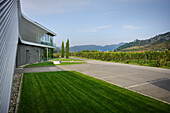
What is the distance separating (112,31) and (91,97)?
144ft

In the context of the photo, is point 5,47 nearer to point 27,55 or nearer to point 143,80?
point 143,80

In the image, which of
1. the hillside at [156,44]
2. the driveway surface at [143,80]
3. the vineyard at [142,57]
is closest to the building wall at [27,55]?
the driveway surface at [143,80]

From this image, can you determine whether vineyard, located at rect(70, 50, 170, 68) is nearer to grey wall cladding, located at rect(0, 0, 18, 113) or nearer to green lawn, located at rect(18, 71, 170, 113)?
green lawn, located at rect(18, 71, 170, 113)

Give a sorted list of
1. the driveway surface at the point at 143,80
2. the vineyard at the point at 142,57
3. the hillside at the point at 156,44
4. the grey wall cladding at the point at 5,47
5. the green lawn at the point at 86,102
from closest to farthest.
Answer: the grey wall cladding at the point at 5,47, the green lawn at the point at 86,102, the driveway surface at the point at 143,80, the vineyard at the point at 142,57, the hillside at the point at 156,44

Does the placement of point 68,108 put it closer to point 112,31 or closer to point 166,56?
point 166,56

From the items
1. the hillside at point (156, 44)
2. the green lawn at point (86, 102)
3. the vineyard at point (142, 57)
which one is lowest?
the green lawn at point (86, 102)

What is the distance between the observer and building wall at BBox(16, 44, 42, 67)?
53.6ft

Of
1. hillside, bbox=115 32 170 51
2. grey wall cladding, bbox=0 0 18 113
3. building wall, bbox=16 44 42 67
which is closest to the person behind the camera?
grey wall cladding, bbox=0 0 18 113

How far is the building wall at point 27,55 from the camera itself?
1633 centimetres

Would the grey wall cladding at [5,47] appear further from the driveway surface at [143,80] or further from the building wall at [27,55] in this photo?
the building wall at [27,55]

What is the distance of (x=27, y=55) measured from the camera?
1986cm

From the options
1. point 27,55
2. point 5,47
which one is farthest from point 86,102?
point 27,55

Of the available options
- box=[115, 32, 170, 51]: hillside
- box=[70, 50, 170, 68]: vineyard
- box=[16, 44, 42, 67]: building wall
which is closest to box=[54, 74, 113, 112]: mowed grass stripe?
box=[16, 44, 42, 67]: building wall

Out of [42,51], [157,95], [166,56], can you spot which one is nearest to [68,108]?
[157,95]
